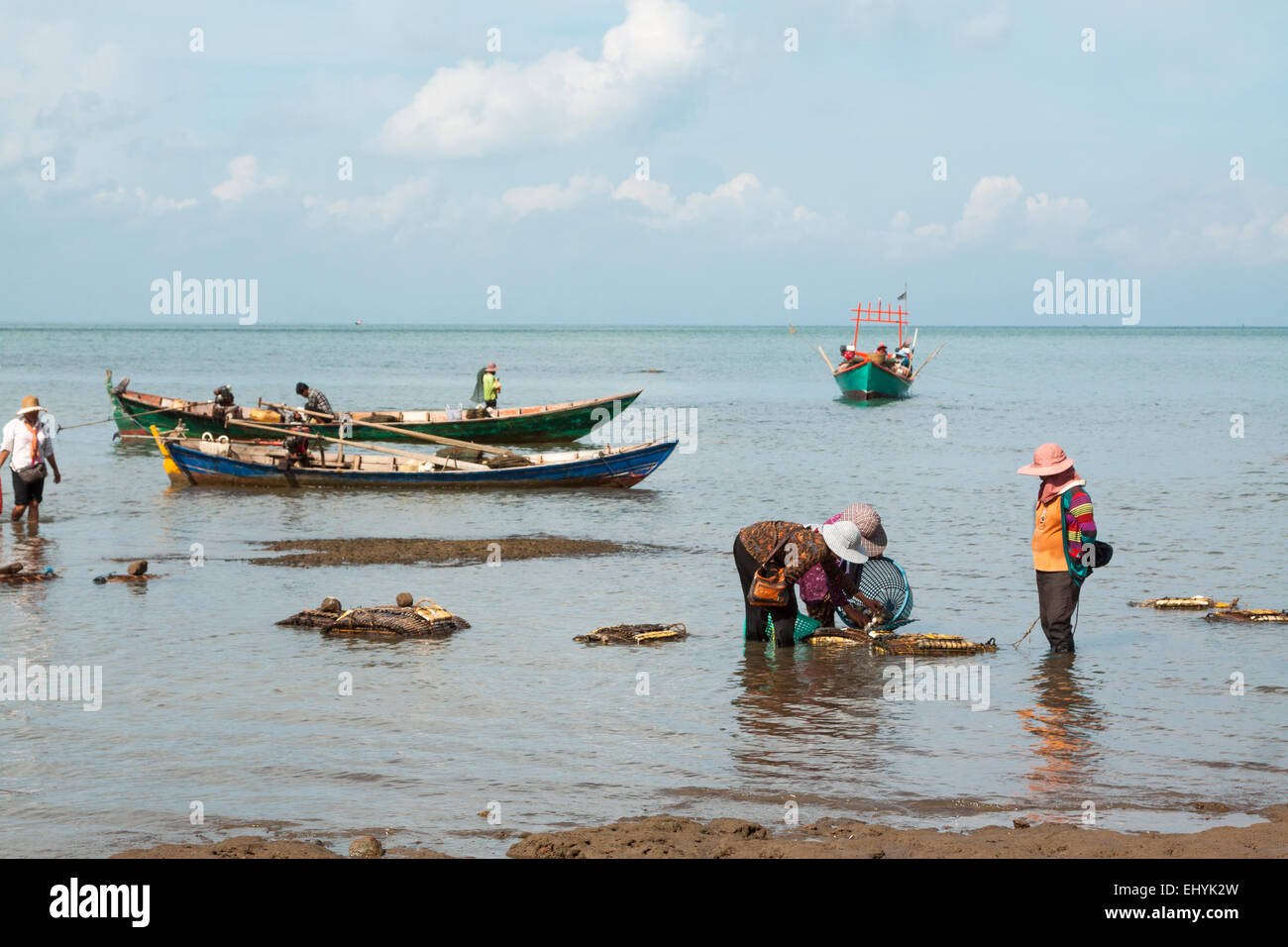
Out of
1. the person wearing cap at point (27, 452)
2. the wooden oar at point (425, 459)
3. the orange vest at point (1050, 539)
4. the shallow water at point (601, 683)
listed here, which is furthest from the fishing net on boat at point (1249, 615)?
the person wearing cap at point (27, 452)

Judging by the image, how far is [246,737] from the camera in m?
8.34

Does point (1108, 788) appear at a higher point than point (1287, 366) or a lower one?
lower

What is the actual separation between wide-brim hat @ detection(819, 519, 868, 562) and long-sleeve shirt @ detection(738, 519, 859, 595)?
3.0 inches

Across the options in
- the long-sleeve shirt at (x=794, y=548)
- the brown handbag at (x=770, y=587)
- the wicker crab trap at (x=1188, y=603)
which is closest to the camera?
the long-sleeve shirt at (x=794, y=548)

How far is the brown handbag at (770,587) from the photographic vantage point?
10039mm

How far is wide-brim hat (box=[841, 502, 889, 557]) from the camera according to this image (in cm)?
1016

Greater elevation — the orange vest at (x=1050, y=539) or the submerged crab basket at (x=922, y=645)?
the orange vest at (x=1050, y=539)

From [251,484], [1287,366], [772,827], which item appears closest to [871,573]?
[772,827]

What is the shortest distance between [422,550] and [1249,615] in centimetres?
976

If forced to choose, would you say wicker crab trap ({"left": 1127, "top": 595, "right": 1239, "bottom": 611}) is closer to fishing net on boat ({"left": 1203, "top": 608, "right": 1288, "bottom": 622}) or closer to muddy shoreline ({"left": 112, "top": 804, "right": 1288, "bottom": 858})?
fishing net on boat ({"left": 1203, "top": 608, "right": 1288, "bottom": 622})

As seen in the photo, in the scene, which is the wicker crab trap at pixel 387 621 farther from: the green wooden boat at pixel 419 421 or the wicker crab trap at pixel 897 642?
the green wooden boat at pixel 419 421

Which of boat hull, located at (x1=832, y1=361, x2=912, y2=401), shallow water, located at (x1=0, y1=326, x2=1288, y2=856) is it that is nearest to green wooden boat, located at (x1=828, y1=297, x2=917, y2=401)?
boat hull, located at (x1=832, y1=361, x2=912, y2=401)

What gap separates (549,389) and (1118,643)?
179 feet
